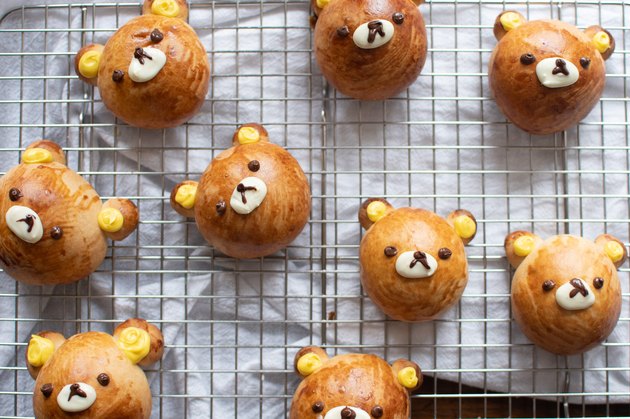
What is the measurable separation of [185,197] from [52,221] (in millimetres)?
267

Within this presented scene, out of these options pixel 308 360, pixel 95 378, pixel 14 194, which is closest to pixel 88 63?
pixel 14 194

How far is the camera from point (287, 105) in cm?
166

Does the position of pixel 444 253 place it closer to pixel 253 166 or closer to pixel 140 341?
pixel 253 166

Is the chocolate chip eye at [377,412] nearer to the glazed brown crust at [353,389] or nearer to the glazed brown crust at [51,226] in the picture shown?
the glazed brown crust at [353,389]

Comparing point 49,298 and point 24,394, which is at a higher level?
point 49,298

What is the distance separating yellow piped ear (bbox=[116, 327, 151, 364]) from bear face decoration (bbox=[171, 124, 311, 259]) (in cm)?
24

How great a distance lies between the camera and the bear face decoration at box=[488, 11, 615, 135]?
1499 millimetres

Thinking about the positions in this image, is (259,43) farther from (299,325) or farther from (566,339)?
(566,339)

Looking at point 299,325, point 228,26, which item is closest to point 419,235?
point 299,325

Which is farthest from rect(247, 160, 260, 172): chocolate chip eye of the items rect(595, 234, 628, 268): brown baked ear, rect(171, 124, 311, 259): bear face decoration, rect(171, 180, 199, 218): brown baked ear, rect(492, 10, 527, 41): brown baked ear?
rect(595, 234, 628, 268): brown baked ear

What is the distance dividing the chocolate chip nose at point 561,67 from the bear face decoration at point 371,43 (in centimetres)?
27

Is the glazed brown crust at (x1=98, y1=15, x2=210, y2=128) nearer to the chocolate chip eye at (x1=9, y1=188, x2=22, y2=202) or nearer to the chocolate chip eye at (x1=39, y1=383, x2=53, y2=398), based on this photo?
the chocolate chip eye at (x1=9, y1=188, x2=22, y2=202)

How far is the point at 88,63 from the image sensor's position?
1551mm

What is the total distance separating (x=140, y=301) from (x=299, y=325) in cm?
36
